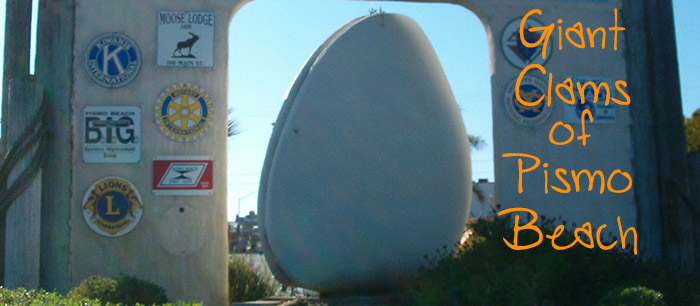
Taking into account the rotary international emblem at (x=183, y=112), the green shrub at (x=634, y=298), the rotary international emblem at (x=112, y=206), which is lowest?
the green shrub at (x=634, y=298)

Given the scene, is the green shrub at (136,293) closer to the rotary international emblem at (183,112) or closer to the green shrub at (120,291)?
the green shrub at (120,291)

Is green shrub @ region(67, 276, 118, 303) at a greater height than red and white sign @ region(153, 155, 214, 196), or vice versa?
red and white sign @ region(153, 155, 214, 196)

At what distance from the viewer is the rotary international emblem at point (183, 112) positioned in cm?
878

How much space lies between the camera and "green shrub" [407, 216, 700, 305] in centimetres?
626

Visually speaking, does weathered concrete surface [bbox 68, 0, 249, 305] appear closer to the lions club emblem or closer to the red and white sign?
the red and white sign

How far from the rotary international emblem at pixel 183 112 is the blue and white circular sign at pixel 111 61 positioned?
494 millimetres

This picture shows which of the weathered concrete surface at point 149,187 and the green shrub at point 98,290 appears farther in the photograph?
the weathered concrete surface at point 149,187

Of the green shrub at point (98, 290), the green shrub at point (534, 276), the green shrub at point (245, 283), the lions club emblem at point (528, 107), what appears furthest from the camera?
the green shrub at point (245, 283)

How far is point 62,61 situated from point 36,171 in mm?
1365

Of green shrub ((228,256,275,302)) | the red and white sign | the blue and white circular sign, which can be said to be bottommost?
green shrub ((228,256,275,302))

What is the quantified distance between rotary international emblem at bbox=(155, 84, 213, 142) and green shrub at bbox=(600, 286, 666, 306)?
5.02 meters
